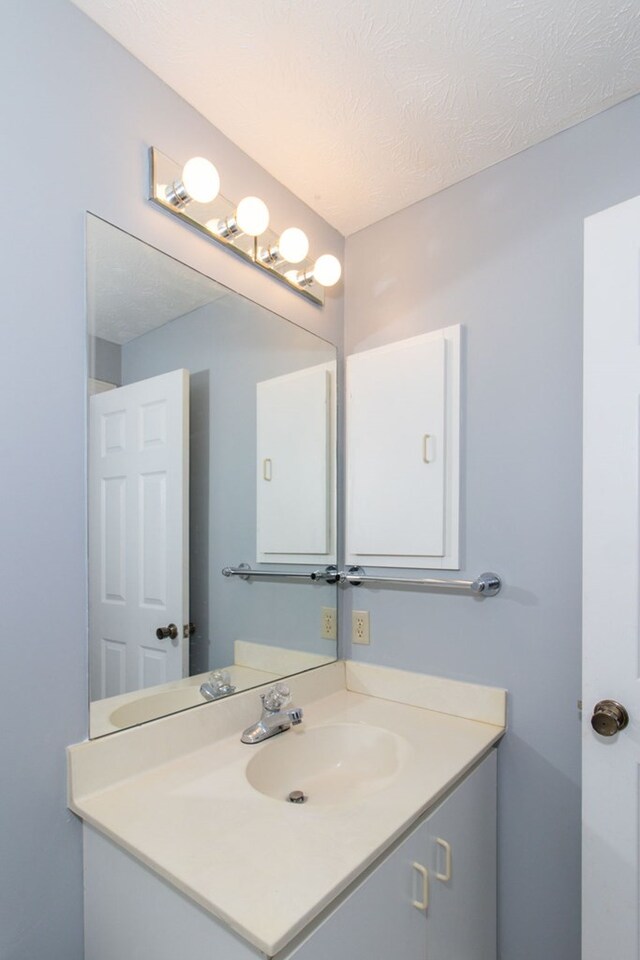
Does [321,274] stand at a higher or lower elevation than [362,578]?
higher

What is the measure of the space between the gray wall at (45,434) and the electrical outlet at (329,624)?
827mm

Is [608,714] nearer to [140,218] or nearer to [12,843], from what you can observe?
[12,843]

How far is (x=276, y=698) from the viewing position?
1.33m

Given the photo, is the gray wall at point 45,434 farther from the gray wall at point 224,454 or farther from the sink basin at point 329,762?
the sink basin at point 329,762

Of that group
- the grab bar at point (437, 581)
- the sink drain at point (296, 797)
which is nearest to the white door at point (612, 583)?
the grab bar at point (437, 581)

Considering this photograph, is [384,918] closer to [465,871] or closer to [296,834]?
[296,834]

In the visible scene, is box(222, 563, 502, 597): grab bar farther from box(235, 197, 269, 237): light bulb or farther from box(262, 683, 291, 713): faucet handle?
box(235, 197, 269, 237): light bulb

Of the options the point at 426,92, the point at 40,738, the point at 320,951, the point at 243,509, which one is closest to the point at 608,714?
the point at 320,951

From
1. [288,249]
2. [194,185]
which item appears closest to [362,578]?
[288,249]

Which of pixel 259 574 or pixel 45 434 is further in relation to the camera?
pixel 259 574

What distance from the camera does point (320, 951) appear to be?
2.48 feet

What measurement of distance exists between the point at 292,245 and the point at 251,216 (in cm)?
18

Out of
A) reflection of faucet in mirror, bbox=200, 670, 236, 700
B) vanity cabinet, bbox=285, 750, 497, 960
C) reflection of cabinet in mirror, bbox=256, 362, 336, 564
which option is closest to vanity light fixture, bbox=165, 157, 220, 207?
reflection of cabinet in mirror, bbox=256, 362, 336, 564

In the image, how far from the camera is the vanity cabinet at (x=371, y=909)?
2.55ft
